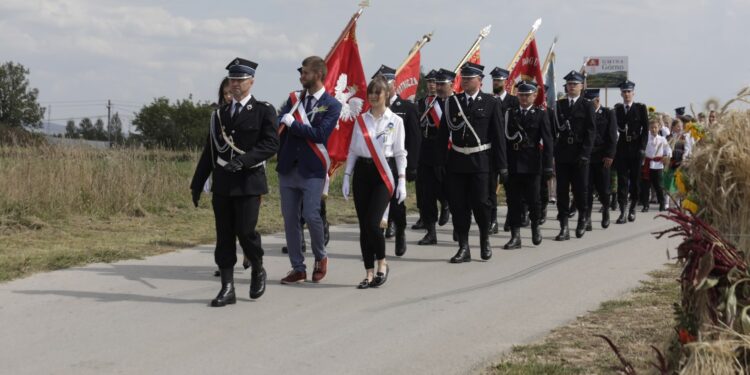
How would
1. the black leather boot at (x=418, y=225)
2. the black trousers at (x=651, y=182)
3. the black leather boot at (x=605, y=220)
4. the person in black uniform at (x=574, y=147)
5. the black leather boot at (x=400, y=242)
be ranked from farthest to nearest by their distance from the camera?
the black trousers at (x=651, y=182) < the black leather boot at (x=605, y=220) < the black leather boot at (x=418, y=225) < the person in black uniform at (x=574, y=147) < the black leather boot at (x=400, y=242)

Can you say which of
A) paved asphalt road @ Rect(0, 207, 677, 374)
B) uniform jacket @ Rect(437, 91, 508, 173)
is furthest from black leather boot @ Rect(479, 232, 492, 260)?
uniform jacket @ Rect(437, 91, 508, 173)

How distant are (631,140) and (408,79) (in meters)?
4.04

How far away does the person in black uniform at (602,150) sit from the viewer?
44.2 ft

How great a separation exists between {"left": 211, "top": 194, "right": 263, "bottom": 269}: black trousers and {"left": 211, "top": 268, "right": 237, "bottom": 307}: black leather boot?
68 millimetres

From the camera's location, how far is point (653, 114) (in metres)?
17.2

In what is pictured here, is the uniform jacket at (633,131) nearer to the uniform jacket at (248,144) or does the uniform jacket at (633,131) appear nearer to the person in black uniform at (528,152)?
the person in black uniform at (528,152)

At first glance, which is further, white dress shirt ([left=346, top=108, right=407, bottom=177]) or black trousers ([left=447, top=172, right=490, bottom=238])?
black trousers ([left=447, top=172, right=490, bottom=238])

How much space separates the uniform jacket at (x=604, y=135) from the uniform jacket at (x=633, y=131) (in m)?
1.96

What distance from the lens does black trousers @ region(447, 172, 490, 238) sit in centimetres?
1027

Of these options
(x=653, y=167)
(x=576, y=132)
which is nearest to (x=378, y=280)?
(x=576, y=132)

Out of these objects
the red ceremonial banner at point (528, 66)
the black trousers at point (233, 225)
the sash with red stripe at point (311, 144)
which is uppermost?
the red ceremonial banner at point (528, 66)

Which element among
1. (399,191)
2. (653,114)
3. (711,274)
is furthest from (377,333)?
(653,114)

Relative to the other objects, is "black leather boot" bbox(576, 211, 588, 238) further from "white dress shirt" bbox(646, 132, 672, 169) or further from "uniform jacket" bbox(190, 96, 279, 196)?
"uniform jacket" bbox(190, 96, 279, 196)

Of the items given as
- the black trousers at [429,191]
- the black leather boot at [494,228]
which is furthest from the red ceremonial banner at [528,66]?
the black trousers at [429,191]
